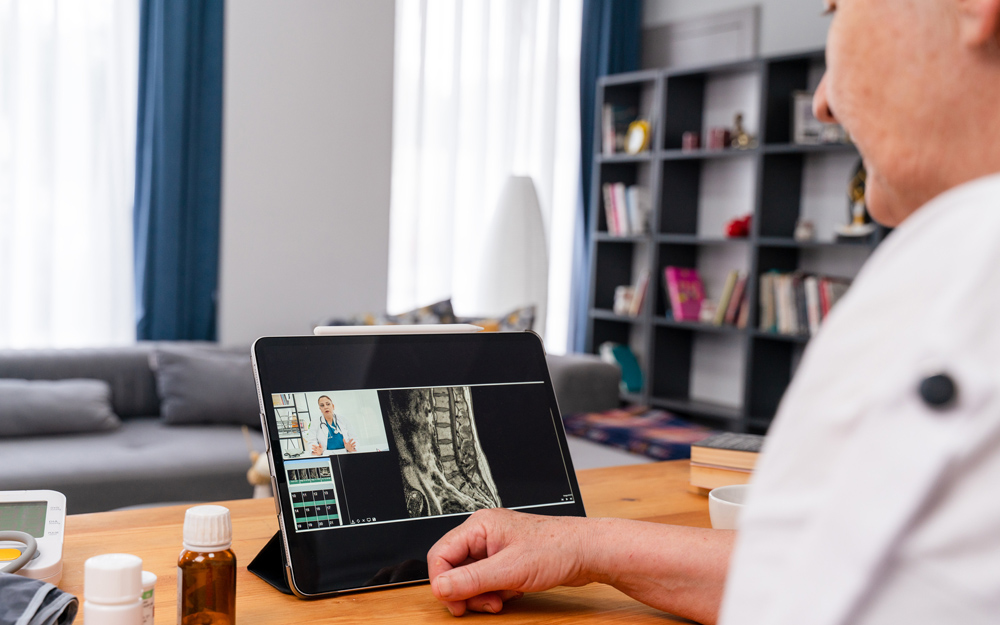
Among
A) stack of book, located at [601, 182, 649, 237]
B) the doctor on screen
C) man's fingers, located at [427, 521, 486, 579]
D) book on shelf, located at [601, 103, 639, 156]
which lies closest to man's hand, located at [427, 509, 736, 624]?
man's fingers, located at [427, 521, 486, 579]

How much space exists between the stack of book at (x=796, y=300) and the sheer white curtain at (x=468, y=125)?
1314 millimetres

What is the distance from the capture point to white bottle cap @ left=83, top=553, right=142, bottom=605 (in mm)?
514

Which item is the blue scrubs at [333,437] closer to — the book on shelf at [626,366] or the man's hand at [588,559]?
the man's hand at [588,559]

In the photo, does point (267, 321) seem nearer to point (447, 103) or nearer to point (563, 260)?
point (447, 103)

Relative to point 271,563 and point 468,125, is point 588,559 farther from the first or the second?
point 468,125

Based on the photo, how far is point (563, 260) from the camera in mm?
4965

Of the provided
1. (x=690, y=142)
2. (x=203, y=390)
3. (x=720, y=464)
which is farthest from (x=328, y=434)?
(x=690, y=142)

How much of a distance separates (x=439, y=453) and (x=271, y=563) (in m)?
0.17

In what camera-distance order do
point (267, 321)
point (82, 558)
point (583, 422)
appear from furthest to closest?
1. point (267, 321)
2. point (583, 422)
3. point (82, 558)

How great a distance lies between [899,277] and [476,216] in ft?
14.4

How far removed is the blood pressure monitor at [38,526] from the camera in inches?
26.6

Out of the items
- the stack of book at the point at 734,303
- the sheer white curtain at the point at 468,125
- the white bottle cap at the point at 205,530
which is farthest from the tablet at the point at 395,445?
the sheer white curtain at the point at 468,125

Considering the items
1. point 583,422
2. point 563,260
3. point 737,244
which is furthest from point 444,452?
point 563,260

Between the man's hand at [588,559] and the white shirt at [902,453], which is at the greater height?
the white shirt at [902,453]
